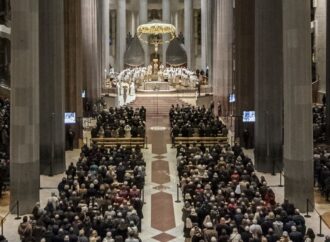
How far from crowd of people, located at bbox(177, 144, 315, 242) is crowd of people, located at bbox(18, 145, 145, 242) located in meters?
1.89

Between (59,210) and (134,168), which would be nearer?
(59,210)

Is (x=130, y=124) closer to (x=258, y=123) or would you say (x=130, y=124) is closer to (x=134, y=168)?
(x=258, y=123)

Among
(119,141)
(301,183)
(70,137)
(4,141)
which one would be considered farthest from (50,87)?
(301,183)

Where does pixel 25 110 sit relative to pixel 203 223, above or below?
above

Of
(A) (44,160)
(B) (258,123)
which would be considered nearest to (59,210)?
(A) (44,160)

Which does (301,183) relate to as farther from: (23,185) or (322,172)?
(23,185)

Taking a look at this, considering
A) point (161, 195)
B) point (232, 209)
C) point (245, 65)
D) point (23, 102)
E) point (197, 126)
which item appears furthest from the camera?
point (245, 65)

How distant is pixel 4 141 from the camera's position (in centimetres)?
3300

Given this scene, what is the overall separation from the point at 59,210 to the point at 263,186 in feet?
25.2

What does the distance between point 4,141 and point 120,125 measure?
822 centimetres

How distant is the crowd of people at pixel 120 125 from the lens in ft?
121

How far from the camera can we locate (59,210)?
1916 centimetres

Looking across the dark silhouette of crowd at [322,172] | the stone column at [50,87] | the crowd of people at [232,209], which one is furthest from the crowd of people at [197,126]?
the crowd of people at [232,209]

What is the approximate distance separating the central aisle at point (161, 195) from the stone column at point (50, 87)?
190 inches
